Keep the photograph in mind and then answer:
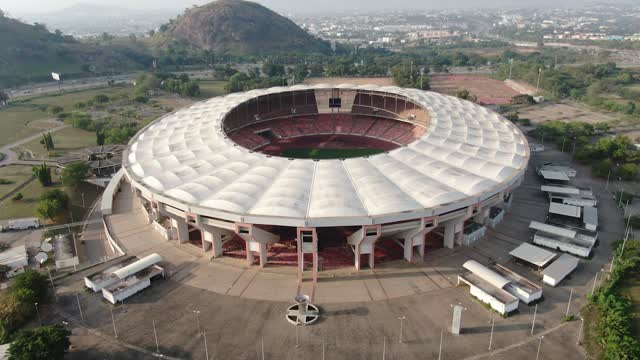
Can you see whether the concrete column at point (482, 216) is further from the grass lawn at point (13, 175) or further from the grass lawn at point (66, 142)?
the grass lawn at point (66, 142)

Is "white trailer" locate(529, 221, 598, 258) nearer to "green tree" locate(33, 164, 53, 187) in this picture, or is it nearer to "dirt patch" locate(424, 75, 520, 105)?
"green tree" locate(33, 164, 53, 187)

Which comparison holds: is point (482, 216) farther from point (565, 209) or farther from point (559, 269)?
point (565, 209)

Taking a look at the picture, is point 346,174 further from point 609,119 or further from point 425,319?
point 609,119

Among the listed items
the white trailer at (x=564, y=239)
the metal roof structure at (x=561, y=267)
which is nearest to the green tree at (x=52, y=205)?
the metal roof structure at (x=561, y=267)

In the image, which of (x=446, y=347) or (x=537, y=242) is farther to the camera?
(x=537, y=242)

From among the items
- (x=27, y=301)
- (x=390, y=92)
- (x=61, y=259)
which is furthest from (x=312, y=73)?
(x=27, y=301)

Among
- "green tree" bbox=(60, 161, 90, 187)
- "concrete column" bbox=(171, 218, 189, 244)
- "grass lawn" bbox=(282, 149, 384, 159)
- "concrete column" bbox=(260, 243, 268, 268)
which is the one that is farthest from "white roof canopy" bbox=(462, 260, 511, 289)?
"green tree" bbox=(60, 161, 90, 187)

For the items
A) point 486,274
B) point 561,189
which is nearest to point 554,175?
point 561,189
